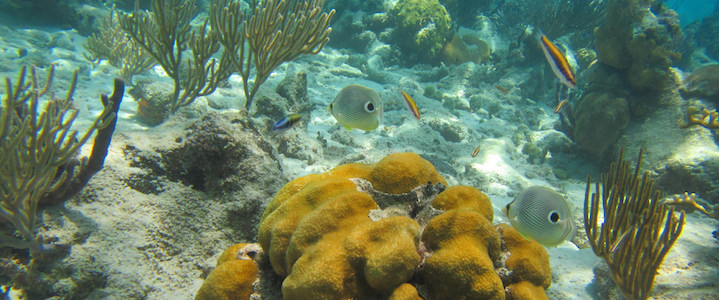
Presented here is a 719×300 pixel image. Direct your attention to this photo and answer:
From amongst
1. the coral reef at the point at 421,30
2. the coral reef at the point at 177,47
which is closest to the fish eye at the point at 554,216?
the coral reef at the point at 177,47

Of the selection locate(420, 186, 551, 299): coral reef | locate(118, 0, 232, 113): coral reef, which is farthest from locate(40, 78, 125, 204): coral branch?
locate(118, 0, 232, 113): coral reef

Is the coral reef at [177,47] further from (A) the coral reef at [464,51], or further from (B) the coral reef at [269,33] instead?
(A) the coral reef at [464,51]

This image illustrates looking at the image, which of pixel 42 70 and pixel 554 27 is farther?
pixel 554 27

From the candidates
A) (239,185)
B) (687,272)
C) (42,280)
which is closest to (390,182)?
(239,185)

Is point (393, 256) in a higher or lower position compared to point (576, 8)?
lower

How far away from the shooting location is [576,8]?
11.5m

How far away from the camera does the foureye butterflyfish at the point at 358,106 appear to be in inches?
108

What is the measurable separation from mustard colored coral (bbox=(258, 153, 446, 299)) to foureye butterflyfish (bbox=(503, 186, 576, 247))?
0.77 metres

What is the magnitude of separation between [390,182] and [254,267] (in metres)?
1.06

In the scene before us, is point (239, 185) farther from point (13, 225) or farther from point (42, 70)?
point (42, 70)

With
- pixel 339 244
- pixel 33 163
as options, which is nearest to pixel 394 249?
pixel 339 244

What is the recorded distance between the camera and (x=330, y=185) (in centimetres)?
205

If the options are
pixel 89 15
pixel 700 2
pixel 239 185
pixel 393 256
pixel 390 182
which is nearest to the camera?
pixel 393 256

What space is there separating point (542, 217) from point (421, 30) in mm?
10638
